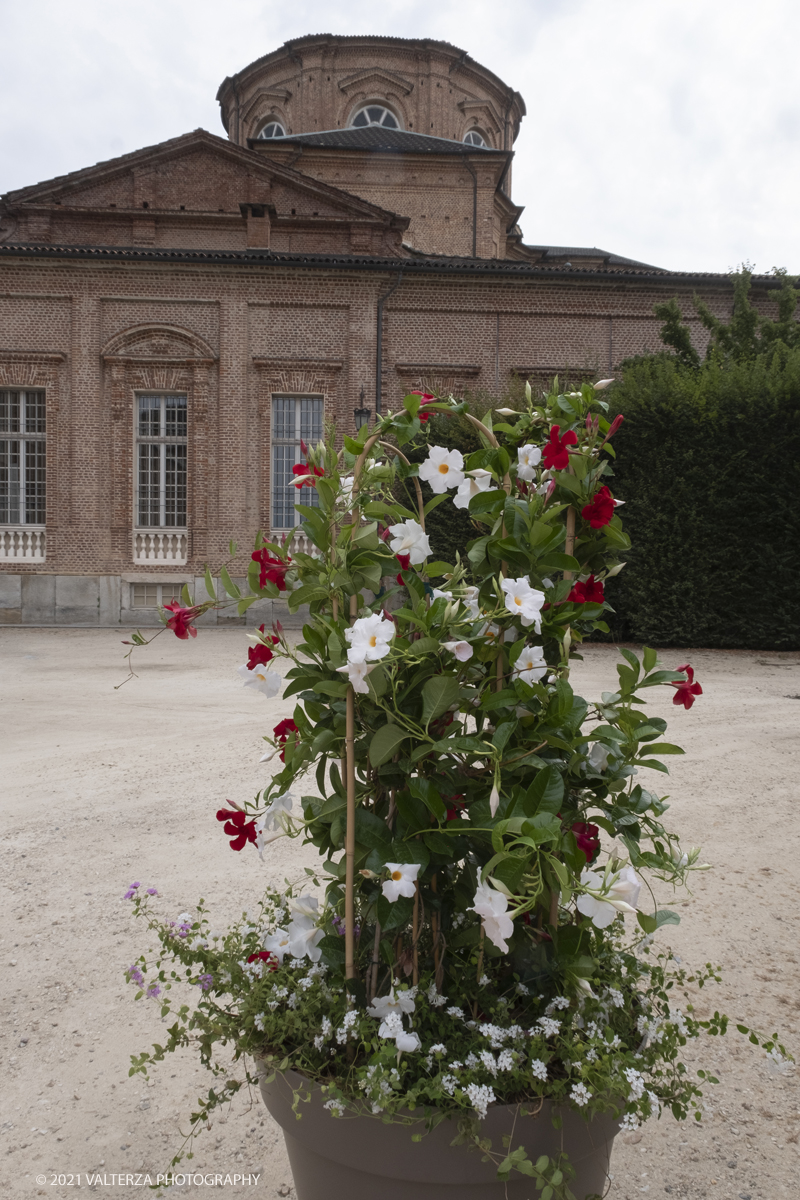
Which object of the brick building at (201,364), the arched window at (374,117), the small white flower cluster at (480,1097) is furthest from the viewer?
the arched window at (374,117)

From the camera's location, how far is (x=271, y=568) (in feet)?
5.18

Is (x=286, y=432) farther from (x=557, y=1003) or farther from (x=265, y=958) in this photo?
(x=557, y=1003)

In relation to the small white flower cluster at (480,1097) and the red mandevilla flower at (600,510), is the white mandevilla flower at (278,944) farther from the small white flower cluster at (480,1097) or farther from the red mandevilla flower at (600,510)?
the red mandevilla flower at (600,510)

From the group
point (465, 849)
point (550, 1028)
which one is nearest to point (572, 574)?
point (465, 849)

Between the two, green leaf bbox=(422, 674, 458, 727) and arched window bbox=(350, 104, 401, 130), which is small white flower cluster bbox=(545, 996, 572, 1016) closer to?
green leaf bbox=(422, 674, 458, 727)

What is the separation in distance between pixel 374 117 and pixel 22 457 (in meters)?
16.9

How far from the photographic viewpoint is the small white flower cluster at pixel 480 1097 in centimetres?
141

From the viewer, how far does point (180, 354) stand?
727 inches

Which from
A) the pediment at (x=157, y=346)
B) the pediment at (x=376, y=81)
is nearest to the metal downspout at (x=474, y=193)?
the pediment at (x=376, y=81)

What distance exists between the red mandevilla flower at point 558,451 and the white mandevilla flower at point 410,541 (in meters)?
0.27

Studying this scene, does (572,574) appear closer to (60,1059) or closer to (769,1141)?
(769,1141)

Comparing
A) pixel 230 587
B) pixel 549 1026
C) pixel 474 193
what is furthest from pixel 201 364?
pixel 549 1026

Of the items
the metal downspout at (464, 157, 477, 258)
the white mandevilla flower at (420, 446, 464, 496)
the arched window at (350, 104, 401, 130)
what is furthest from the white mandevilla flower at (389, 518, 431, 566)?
the arched window at (350, 104, 401, 130)

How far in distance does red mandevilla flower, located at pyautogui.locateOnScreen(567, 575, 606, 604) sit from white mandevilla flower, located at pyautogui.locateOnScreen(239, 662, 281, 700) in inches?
23.4
